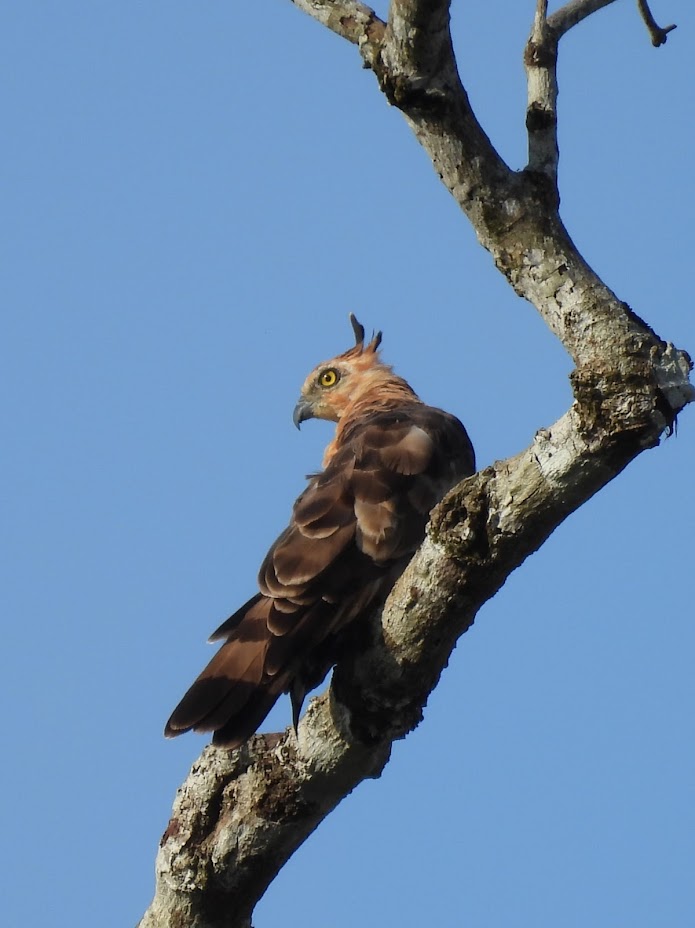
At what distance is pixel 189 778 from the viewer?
530cm

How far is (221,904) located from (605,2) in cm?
412

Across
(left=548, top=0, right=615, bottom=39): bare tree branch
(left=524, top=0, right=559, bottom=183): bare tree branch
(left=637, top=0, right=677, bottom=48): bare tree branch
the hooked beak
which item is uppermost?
the hooked beak

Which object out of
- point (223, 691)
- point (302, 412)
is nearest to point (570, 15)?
point (223, 691)

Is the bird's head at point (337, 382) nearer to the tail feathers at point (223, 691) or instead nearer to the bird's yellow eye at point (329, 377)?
the bird's yellow eye at point (329, 377)

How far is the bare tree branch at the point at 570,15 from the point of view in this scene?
192 inches

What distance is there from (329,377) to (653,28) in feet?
14.4

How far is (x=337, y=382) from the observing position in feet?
31.8

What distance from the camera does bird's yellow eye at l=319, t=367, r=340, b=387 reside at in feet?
31.9

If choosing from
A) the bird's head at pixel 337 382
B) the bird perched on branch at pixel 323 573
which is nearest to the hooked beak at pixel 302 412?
the bird's head at pixel 337 382

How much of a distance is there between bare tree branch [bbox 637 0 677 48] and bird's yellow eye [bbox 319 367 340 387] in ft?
14.1

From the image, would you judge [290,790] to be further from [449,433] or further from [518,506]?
[449,433]

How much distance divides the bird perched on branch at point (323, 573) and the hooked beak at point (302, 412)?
3277 millimetres

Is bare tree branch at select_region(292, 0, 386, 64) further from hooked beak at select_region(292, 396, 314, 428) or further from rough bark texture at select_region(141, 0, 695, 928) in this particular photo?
hooked beak at select_region(292, 396, 314, 428)

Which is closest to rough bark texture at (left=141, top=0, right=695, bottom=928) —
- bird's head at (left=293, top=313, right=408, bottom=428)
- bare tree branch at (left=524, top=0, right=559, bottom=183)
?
bare tree branch at (left=524, top=0, right=559, bottom=183)
